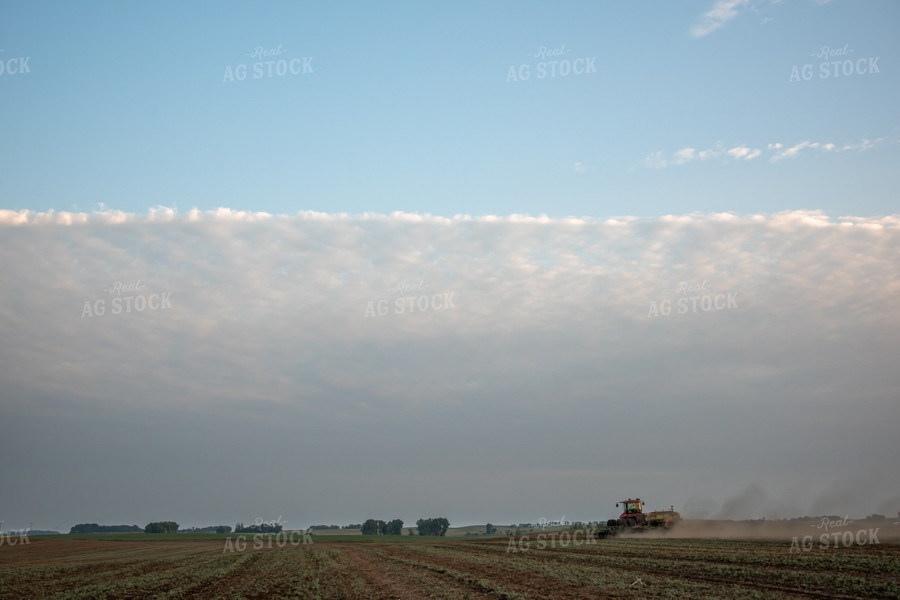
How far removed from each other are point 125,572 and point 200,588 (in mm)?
15796

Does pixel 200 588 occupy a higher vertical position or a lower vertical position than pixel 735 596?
lower

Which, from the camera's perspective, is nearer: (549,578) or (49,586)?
(549,578)

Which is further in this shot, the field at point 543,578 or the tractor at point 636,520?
the tractor at point 636,520

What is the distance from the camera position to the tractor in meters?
68.2

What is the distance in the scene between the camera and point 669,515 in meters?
68.9

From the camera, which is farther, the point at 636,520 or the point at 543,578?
the point at 636,520

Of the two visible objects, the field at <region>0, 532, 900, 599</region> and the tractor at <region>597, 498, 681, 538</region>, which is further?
the tractor at <region>597, 498, 681, 538</region>

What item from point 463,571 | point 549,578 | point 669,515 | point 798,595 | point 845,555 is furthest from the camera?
point 669,515

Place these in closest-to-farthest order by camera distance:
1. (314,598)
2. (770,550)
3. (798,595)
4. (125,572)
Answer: (798,595), (314,598), (770,550), (125,572)

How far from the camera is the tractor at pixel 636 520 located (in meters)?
68.2

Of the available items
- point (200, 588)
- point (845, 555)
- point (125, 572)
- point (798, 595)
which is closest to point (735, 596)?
point (798, 595)

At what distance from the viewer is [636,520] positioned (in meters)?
70.0

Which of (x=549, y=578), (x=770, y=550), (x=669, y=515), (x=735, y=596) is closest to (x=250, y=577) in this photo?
(x=549, y=578)

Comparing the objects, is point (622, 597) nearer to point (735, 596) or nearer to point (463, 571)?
point (735, 596)
